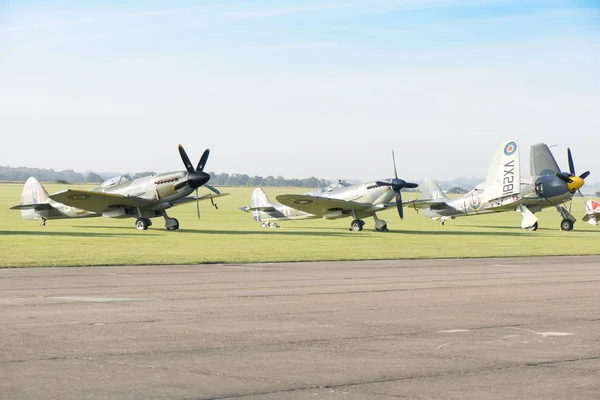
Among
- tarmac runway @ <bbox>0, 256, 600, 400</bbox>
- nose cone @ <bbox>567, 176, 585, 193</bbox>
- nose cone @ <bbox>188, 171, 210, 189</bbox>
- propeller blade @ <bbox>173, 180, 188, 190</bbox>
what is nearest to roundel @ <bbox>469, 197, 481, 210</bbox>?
nose cone @ <bbox>567, 176, 585, 193</bbox>

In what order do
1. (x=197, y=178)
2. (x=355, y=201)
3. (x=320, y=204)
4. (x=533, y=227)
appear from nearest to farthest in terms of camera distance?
(x=197, y=178) < (x=320, y=204) < (x=355, y=201) < (x=533, y=227)

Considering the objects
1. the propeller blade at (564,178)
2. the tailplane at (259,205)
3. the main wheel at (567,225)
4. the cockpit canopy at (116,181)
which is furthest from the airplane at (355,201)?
the main wheel at (567,225)

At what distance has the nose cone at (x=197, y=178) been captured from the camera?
53.2m

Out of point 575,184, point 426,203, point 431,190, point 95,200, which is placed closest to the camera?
point 95,200

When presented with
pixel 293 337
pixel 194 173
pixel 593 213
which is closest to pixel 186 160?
pixel 194 173

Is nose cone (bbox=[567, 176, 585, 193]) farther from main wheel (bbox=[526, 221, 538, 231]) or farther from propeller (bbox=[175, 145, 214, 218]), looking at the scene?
propeller (bbox=[175, 145, 214, 218])

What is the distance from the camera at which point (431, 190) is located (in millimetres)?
71688

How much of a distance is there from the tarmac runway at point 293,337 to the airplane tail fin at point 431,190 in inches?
1926

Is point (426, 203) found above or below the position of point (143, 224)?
below

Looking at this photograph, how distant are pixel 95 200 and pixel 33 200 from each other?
744 centimetres

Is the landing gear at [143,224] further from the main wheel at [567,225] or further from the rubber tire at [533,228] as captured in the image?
the main wheel at [567,225]

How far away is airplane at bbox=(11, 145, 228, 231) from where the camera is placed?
2067 inches

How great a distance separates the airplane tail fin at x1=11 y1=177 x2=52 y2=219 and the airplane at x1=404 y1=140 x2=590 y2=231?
29.3 metres

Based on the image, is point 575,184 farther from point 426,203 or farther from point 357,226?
point 357,226
